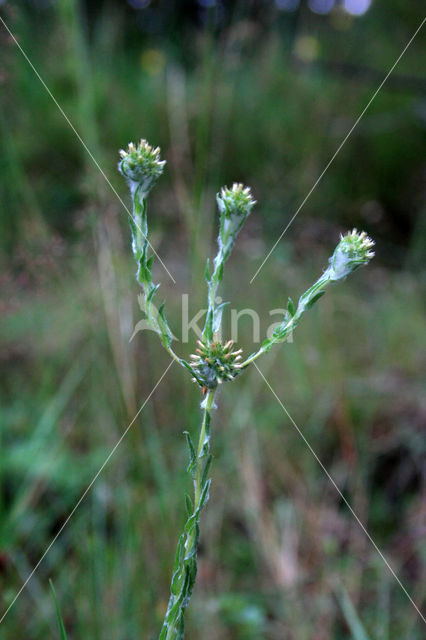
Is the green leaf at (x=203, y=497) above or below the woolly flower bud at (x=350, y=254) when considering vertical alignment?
below

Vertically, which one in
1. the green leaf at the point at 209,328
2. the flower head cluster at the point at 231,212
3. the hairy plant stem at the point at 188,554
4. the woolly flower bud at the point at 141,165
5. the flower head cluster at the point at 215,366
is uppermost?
the woolly flower bud at the point at 141,165

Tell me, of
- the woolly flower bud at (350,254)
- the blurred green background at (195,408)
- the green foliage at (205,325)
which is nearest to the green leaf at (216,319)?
the green foliage at (205,325)

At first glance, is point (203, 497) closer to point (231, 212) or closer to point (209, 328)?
point (209, 328)

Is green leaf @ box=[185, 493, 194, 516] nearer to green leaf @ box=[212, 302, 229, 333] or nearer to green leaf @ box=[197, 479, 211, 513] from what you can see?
green leaf @ box=[197, 479, 211, 513]

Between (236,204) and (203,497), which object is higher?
(236,204)

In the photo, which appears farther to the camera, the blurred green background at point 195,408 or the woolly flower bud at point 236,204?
the blurred green background at point 195,408

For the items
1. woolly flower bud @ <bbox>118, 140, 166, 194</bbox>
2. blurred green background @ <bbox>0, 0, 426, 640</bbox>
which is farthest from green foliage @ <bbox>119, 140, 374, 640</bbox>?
blurred green background @ <bbox>0, 0, 426, 640</bbox>

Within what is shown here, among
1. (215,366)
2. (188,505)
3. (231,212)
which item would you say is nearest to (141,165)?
(231,212)

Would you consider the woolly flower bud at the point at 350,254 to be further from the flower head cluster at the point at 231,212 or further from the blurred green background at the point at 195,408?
the blurred green background at the point at 195,408
